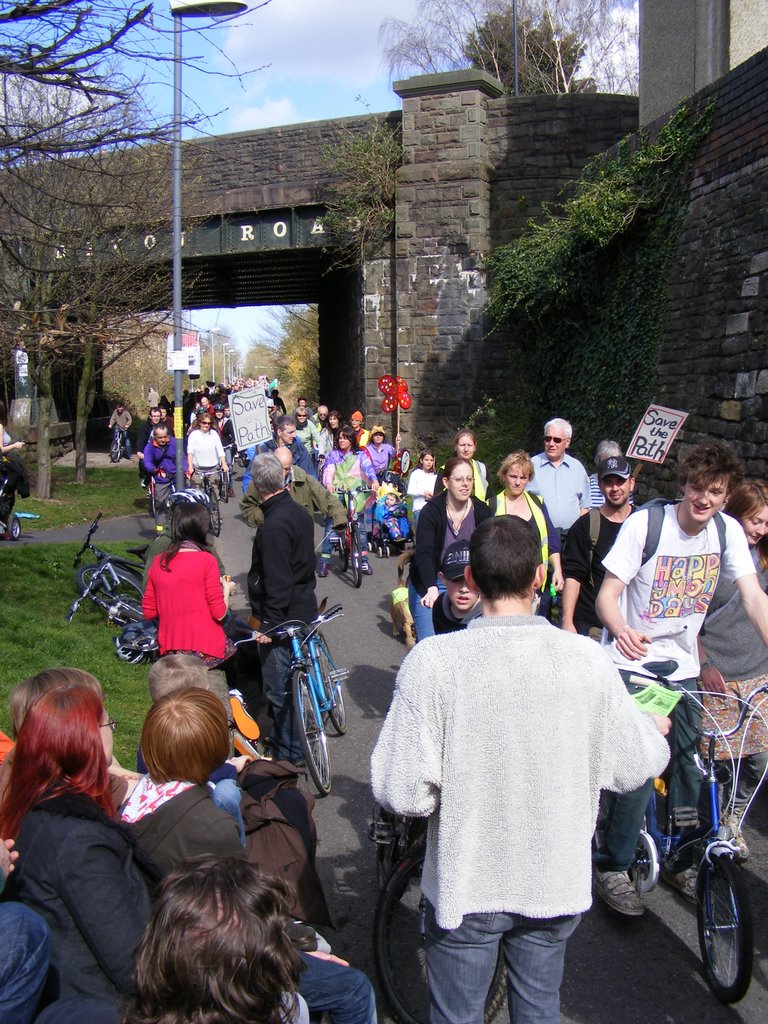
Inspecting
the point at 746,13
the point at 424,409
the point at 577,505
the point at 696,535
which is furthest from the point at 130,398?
the point at 696,535

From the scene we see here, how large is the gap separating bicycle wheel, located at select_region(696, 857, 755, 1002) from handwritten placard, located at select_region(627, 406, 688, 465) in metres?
5.78

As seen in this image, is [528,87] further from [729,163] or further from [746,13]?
[729,163]

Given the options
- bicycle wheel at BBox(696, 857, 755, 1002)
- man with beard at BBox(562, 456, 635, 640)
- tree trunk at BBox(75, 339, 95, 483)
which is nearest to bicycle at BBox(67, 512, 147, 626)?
man with beard at BBox(562, 456, 635, 640)

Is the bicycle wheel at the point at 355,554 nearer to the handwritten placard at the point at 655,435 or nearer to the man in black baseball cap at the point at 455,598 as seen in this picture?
the handwritten placard at the point at 655,435

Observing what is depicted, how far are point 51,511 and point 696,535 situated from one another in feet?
51.8

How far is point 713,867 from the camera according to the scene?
3.75 m

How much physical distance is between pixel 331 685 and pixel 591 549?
1979mm

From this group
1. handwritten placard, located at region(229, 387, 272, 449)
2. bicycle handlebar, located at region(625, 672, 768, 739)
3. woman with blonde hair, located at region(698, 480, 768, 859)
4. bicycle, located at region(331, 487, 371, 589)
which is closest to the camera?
bicycle handlebar, located at region(625, 672, 768, 739)

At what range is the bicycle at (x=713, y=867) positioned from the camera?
11.6 ft

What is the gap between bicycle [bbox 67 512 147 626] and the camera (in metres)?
9.61

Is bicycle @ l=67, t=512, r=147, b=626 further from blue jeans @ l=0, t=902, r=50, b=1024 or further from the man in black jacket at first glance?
blue jeans @ l=0, t=902, r=50, b=1024

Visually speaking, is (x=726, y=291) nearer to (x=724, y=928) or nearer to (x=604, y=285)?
(x=604, y=285)

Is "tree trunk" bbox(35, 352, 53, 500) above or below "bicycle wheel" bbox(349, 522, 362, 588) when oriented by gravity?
above

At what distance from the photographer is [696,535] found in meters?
4.08
